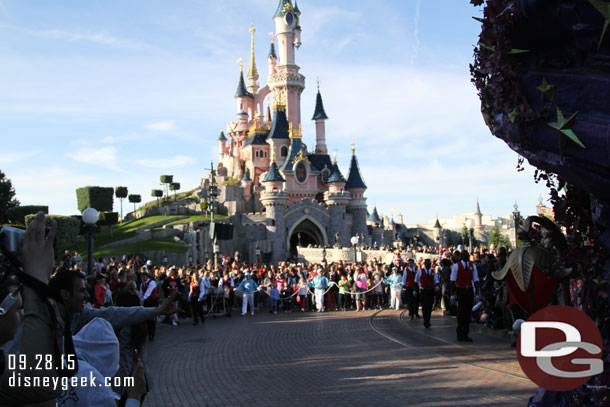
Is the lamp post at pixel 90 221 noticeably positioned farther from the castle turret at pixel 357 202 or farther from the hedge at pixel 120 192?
the hedge at pixel 120 192

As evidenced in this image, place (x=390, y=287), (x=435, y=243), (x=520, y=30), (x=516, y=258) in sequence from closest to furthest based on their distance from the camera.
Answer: (x=520, y=30), (x=516, y=258), (x=390, y=287), (x=435, y=243)

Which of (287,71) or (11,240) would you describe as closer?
(11,240)

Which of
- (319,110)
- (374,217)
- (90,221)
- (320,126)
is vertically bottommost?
(90,221)

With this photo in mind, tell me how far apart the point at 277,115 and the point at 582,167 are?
55.8m

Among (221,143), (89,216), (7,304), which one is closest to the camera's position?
(7,304)

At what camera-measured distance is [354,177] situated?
2206 inches

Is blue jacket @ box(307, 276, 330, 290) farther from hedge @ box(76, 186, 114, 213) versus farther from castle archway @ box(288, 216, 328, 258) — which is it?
hedge @ box(76, 186, 114, 213)

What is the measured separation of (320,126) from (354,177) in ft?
26.8

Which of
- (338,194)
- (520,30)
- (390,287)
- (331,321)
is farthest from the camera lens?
(338,194)

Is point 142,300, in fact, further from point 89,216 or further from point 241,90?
point 241,90

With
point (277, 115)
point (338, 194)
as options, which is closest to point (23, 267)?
point (338, 194)

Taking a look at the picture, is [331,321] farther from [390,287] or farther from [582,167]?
[582,167]

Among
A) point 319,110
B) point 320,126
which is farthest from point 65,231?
point 319,110

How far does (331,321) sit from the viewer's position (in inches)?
602
